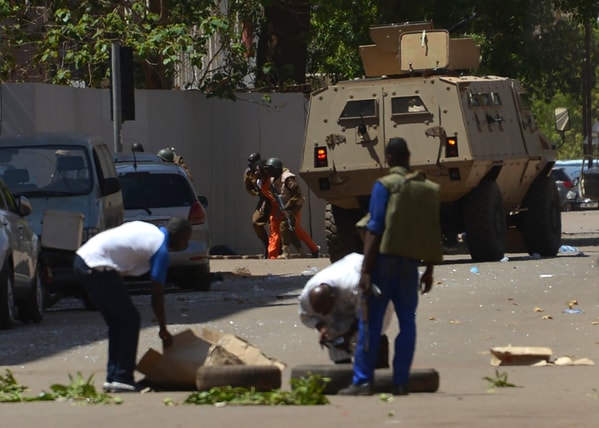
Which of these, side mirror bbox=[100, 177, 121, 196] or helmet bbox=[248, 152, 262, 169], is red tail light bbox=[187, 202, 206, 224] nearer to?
side mirror bbox=[100, 177, 121, 196]

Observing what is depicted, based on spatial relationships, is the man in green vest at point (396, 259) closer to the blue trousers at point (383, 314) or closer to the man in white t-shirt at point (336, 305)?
the blue trousers at point (383, 314)

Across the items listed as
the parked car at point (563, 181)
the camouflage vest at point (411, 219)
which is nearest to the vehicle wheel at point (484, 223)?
the camouflage vest at point (411, 219)

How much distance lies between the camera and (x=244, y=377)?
33.0 feet

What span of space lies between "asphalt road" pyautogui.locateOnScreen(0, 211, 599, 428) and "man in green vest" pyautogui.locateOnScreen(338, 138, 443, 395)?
229mm

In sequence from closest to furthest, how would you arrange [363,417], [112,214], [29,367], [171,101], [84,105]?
[363,417] < [29,367] < [112,214] < [84,105] < [171,101]

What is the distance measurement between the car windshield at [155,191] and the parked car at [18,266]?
3255mm

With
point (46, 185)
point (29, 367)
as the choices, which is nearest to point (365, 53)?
point (46, 185)

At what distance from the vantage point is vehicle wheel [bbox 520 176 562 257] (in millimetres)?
23062

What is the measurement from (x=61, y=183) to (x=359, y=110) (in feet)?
17.4

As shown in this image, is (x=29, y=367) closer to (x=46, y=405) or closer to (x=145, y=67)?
(x=46, y=405)

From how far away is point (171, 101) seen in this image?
1102 inches

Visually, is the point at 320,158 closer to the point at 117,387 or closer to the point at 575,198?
the point at 117,387

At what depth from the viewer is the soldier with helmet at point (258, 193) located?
26234mm

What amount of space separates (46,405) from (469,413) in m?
2.52
